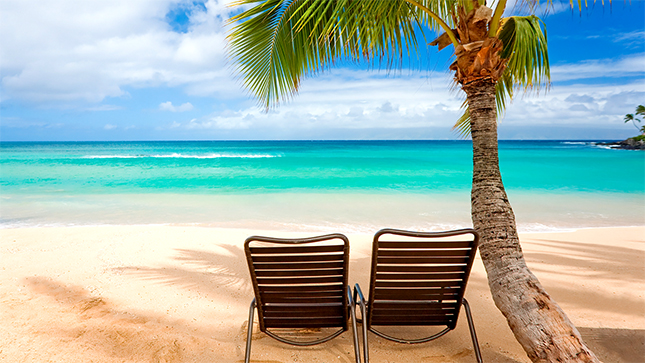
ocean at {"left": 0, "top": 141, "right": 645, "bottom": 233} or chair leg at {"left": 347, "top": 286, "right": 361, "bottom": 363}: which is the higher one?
chair leg at {"left": 347, "top": 286, "right": 361, "bottom": 363}

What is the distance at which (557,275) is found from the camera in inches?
177

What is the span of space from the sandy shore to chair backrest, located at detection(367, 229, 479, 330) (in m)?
0.38

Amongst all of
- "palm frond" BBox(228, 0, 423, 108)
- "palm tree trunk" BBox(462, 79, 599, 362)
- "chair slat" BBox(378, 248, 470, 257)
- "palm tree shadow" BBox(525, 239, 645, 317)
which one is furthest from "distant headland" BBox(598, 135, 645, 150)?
"chair slat" BBox(378, 248, 470, 257)

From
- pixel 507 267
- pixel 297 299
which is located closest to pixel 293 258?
pixel 297 299

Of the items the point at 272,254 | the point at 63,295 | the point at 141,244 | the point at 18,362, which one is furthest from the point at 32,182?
the point at 272,254

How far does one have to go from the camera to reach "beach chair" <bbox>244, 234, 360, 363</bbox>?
7.39 ft

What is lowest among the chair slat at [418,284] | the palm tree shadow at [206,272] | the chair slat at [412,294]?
the palm tree shadow at [206,272]

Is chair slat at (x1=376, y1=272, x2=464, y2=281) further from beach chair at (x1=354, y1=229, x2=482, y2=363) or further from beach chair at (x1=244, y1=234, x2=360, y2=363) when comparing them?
beach chair at (x1=244, y1=234, x2=360, y2=363)

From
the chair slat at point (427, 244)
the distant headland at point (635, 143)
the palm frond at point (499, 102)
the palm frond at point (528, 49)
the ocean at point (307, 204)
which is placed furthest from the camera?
the distant headland at point (635, 143)

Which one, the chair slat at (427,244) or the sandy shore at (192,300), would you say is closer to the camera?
the chair slat at (427,244)

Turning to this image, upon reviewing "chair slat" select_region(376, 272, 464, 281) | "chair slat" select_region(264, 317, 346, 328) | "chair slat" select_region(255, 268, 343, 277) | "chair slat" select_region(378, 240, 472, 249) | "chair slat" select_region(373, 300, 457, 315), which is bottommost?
"chair slat" select_region(264, 317, 346, 328)

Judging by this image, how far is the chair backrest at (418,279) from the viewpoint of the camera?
2213 mm

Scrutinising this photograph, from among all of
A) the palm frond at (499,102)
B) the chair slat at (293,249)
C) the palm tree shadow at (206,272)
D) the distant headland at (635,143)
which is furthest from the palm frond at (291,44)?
the distant headland at (635,143)

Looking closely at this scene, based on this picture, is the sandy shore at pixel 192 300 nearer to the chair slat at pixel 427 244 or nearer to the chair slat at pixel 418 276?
the chair slat at pixel 418 276
